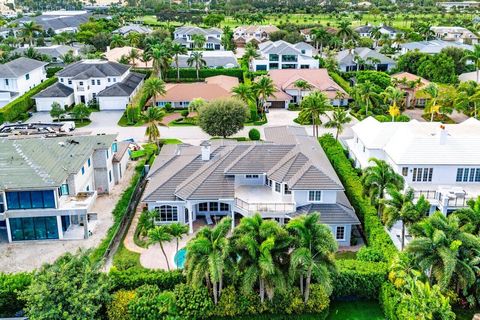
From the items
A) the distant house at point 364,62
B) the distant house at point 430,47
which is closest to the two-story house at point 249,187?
the distant house at point 364,62

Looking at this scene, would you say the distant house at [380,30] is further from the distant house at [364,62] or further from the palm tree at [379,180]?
the palm tree at [379,180]

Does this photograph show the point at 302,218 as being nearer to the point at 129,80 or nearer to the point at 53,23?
the point at 129,80

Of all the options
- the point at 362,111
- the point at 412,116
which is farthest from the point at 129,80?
the point at 412,116

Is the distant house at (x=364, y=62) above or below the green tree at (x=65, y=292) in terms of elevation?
above

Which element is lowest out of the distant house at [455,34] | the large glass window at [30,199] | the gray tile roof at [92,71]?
the large glass window at [30,199]

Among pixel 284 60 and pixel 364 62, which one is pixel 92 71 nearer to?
pixel 284 60

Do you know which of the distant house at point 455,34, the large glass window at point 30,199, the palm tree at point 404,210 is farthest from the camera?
the distant house at point 455,34

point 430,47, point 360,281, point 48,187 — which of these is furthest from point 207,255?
point 430,47
